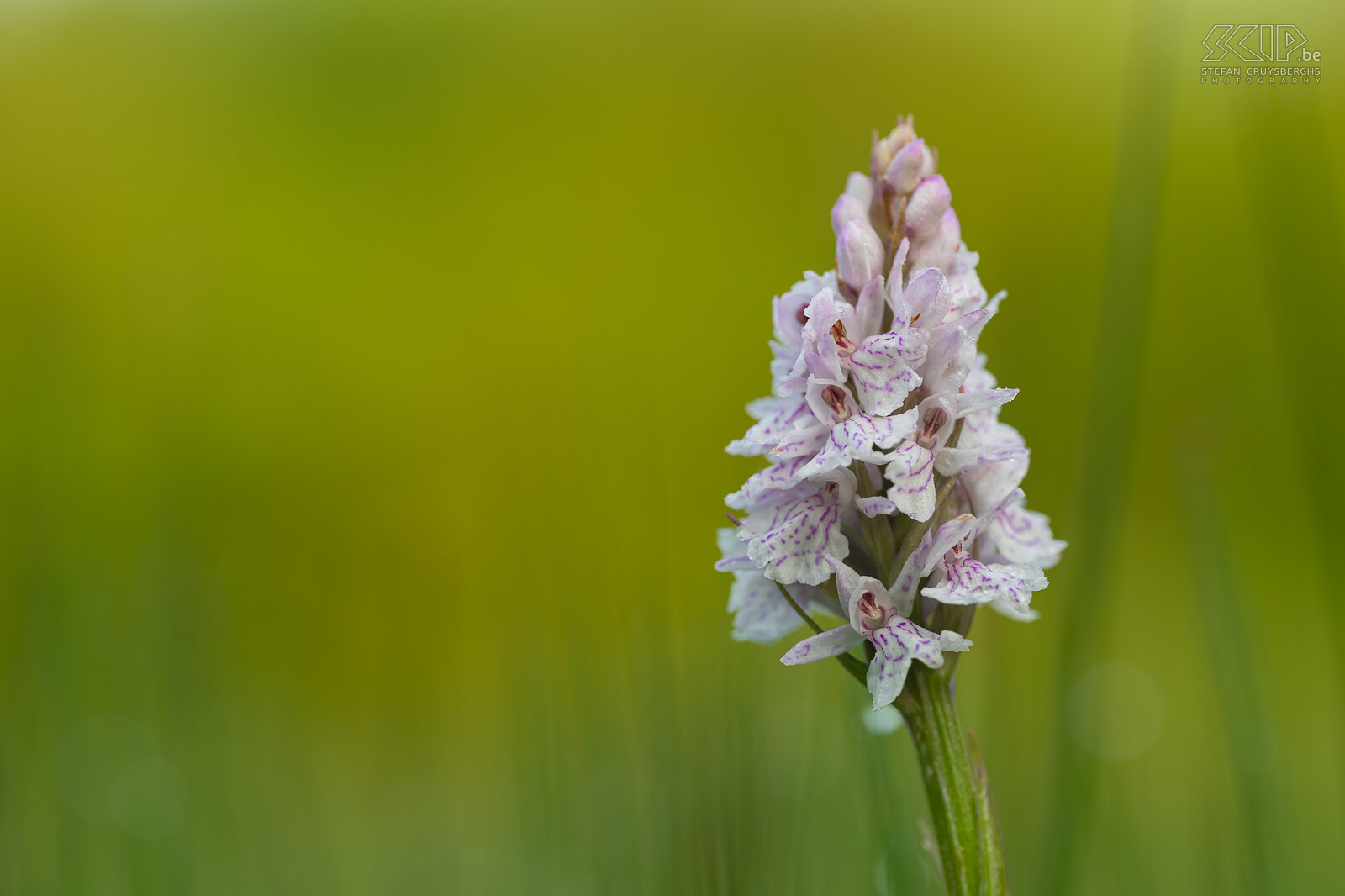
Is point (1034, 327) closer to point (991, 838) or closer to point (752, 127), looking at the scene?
point (991, 838)

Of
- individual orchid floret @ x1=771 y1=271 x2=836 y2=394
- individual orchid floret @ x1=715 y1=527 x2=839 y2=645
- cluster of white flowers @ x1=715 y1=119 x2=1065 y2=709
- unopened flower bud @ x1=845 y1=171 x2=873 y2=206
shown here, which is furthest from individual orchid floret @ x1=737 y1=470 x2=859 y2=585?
unopened flower bud @ x1=845 y1=171 x2=873 y2=206

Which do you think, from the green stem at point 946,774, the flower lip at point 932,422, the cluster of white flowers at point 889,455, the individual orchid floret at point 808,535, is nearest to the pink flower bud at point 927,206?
the cluster of white flowers at point 889,455

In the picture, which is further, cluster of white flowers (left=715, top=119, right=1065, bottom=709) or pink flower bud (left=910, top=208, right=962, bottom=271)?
pink flower bud (left=910, top=208, right=962, bottom=271)

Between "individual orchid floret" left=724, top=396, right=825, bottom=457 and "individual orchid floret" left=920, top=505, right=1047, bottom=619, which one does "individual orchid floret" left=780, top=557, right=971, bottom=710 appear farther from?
"individual orchid floret" left=724, top=396, right=825, bottom=457

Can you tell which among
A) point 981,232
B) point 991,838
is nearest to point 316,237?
point 981,232

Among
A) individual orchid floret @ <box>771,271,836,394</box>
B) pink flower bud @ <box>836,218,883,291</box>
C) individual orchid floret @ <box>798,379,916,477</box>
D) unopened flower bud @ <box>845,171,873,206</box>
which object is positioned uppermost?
unopened flower bud @ <box>845,171,873,206</box>
